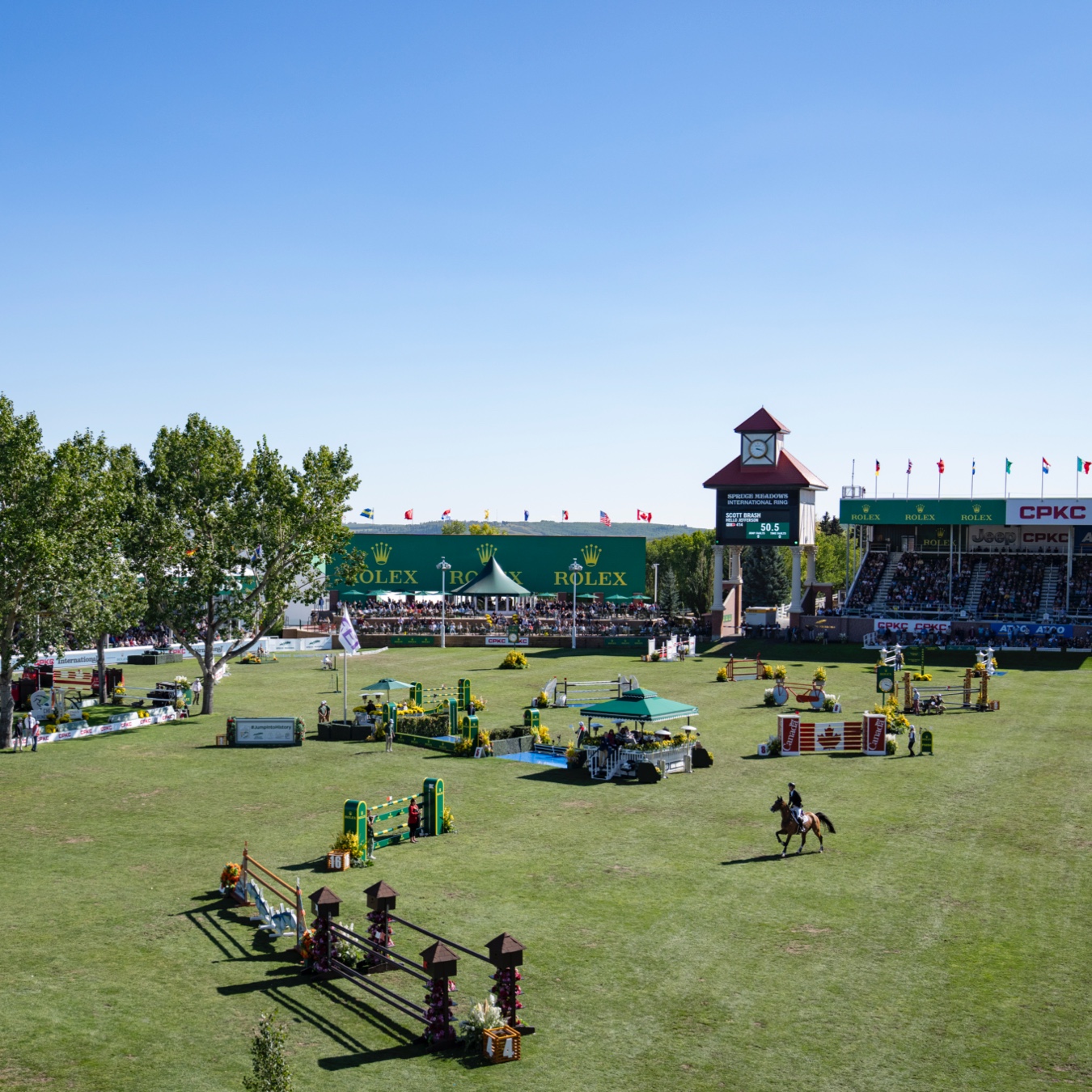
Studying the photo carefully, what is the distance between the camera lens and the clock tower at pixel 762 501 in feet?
255

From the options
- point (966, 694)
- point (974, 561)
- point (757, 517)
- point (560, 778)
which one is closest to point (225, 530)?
point (560, 778)

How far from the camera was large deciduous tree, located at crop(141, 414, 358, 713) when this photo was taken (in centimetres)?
4700

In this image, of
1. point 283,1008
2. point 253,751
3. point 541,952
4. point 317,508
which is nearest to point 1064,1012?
point 541,952

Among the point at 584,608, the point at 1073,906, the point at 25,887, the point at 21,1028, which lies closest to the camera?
the point at 21,1028

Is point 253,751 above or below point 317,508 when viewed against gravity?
below

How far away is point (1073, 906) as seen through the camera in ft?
68.2

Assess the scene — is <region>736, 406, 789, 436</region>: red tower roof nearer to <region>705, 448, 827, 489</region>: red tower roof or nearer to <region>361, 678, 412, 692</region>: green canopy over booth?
<region>705, 448, 827, 489</region>: red tower roof

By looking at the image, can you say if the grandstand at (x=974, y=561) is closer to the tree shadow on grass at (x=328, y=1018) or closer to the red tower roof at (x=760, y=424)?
the red tower roof at (x=760, y=424)

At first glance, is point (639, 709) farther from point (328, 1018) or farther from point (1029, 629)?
point (1029, 629)

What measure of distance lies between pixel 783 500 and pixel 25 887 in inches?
2446

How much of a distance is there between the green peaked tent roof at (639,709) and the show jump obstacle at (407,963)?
14917 millimetres

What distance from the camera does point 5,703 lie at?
39500 mm

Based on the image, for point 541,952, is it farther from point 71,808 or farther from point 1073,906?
point 71,808

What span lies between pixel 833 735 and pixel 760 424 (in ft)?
147
